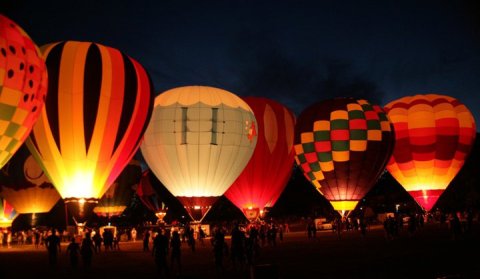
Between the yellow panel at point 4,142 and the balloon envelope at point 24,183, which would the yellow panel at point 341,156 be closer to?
the yellow panel at point 4,142

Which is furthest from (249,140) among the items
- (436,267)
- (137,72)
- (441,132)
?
(436,267)

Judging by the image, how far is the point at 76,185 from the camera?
17797mm

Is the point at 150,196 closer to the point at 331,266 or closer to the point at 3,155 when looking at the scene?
the point at 3,155

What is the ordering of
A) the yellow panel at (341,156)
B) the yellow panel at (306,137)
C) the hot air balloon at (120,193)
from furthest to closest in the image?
the hot air balloon at (120,193)
the yellow panel at (306,137)
the yellow panel at (341,156)

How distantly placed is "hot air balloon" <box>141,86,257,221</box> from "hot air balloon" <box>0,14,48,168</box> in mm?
6665

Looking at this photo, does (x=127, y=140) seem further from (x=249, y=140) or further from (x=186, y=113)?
(x=249, y=140)

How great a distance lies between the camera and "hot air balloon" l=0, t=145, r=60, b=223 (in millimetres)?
28812

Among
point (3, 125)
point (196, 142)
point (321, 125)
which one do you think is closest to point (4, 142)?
point (3, 125)

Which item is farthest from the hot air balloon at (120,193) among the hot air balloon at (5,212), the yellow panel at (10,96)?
the yellow panel at (10,96)

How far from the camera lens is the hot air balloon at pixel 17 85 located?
1458cm

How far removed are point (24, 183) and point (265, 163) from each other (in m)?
13.5

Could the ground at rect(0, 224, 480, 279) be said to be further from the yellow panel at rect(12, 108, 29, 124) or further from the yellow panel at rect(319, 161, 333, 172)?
the yellow panel at rect(319, 161, 333, 172)

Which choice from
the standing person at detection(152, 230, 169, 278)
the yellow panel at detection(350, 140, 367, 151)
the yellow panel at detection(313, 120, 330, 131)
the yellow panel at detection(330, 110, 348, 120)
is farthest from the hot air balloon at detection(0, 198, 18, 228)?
the standing person at detection(152, 230, 169, 278)

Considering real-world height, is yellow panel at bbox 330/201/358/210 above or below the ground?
above
